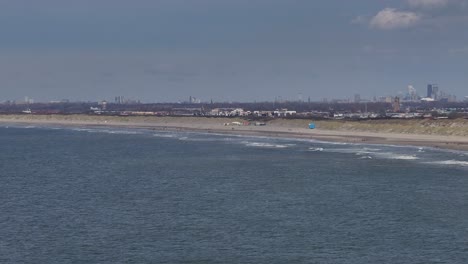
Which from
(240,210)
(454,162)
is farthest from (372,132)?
(240,210)

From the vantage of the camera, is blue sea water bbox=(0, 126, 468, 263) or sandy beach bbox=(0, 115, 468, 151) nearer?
blue sea water bbox=(0, 126, 468, 263)

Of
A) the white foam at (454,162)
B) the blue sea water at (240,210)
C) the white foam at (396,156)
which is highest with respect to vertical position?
the white foam at (454,162)

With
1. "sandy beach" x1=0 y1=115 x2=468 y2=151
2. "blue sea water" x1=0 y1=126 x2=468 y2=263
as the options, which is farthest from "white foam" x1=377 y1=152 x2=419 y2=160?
"sandy beach" x1=0 y1=115 x2=468 y2=151

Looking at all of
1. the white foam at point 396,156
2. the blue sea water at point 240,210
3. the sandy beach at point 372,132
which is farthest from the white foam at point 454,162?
the sandy beach at point 372,132

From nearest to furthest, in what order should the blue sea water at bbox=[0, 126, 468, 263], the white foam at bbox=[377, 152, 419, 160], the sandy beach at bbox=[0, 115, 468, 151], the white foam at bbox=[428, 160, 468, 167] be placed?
the blue sea water at bbox=[0, 126, 468, 263] → the white foam at bbox=[428, 160, 468, 167] → the white foam at bbox=[377, 152, 419, 160] → the sandy beach at bbox=[0, 115, 468, 151]

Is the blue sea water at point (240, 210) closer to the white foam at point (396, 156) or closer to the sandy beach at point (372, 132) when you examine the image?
the white foam at point (396, 156)

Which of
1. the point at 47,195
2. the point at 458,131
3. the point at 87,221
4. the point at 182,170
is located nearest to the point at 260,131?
the point at 458,131

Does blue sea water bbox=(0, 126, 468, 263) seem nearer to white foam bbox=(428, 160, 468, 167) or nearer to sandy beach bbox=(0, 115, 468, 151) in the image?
white foam bbox=(428, 160, 468, 167)

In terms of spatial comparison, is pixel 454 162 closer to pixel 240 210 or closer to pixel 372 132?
pixel 240 210

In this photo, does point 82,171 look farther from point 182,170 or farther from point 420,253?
point 420,253
